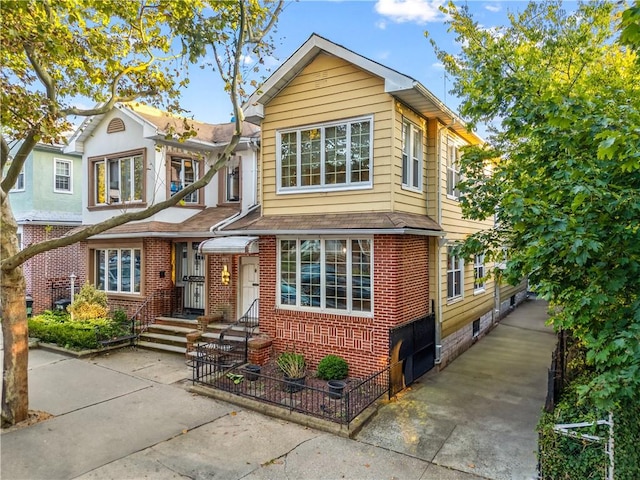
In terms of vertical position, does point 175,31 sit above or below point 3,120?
above

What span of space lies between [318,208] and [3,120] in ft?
22.3

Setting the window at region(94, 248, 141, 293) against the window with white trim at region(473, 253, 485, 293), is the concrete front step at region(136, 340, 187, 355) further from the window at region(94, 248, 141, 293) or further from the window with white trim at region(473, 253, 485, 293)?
the window with white trim at region(473, 253, 485, 293)

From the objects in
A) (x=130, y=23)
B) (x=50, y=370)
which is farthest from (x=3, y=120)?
(x=50, y=370)

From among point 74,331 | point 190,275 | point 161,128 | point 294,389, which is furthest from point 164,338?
point 161,128

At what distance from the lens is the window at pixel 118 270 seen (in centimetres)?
1464

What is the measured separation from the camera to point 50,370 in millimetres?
10812

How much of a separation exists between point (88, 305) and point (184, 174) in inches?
225

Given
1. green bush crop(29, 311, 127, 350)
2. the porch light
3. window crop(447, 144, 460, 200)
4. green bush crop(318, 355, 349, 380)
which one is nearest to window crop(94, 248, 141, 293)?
green bush crop(29, 311, 127, 350)

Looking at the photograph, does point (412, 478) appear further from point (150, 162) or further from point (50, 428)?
point (150, 162)

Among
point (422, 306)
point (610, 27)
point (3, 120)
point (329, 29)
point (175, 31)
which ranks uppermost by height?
point (610, 27)

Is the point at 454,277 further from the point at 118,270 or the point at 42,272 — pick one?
the point at 42,272

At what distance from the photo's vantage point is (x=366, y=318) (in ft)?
31.4

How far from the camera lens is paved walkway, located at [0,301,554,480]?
20.1ft

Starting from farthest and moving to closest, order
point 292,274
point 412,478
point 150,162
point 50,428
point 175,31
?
point 150,162, point 292,274, point 175,31, point 50,428, point 412,478
